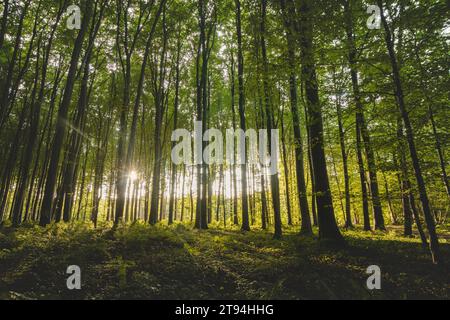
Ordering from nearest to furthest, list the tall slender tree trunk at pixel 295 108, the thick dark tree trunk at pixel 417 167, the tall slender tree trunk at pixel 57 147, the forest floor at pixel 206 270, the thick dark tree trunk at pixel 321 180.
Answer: the forest floor at pixel 206 270 < the thick dark tree trunk at pixel 417 167 < the tall slender tree trunk at pixel 295 108 < the thick dark tree trunk at pixel 321 180 < the tall slender tree trunk at pixel 57 147

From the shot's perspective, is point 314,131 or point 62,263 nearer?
point 62,263

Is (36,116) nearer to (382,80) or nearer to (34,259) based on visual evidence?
(34,259)

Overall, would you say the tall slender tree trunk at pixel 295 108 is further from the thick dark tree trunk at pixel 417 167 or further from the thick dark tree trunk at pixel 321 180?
the thick dark tree trunk at pixel 417 167

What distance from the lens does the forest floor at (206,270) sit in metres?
5.49

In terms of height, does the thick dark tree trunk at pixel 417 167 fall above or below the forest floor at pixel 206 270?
above

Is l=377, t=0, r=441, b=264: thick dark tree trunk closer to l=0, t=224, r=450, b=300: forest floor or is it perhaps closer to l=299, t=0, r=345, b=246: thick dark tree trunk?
l=0, t=224, r=450, b=300: forest floor

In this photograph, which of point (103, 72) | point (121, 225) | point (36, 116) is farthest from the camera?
point (103, 72)

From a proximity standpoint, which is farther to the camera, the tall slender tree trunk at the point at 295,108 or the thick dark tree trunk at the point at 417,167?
the tall slender tree trunk at the point at 295,108

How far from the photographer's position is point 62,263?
649cm

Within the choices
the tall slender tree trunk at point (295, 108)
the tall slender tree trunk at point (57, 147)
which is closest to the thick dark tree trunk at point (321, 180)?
the tall slender tree trunk at point (295, 108)

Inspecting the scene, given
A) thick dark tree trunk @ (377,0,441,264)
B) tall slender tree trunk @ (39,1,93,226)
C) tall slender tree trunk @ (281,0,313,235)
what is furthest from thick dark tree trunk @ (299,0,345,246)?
tall slender tree trunk @ (39,1,93,226)

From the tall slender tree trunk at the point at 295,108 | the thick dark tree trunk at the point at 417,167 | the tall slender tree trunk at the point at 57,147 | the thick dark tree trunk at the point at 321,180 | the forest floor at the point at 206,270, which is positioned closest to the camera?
the forest floor at the point at 206,270
